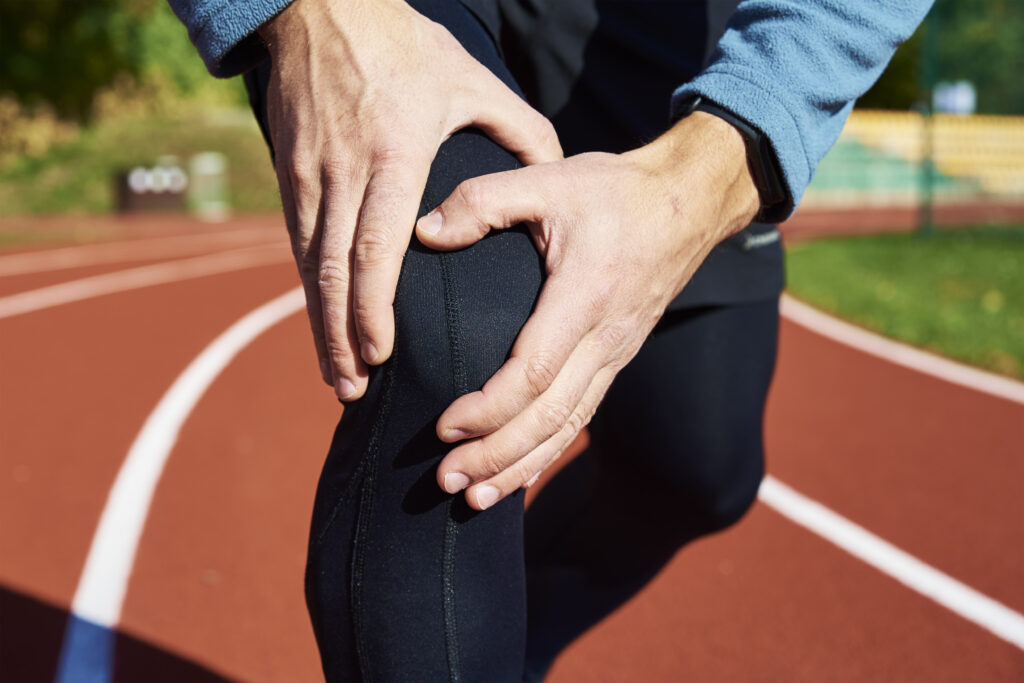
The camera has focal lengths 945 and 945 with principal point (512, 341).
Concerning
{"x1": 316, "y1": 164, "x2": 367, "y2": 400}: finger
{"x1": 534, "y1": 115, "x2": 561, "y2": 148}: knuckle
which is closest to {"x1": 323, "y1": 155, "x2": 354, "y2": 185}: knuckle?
{"x1": 316, "y1": 164, "x2": 367, "y2": 400}: finger

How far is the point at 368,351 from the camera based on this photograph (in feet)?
2.95

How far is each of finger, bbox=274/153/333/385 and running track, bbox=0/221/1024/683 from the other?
5.76ft

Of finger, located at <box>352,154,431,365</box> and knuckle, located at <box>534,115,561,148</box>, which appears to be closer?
finger, located at <box>352,154,431,365</box>

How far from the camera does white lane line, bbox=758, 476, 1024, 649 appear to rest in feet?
8.96

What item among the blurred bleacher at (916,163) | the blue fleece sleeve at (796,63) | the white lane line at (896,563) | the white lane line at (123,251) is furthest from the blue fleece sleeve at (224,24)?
the white lane line at (123,251)

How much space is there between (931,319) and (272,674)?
5937mm

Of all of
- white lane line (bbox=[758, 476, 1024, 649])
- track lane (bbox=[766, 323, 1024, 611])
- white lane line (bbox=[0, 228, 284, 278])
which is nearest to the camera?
white lane line (bbox=[758, 476, 1024, 649])

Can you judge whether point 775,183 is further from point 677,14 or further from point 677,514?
point 677,514

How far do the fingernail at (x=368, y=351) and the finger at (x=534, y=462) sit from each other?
16 centimetres

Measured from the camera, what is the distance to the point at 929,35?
42.2ft

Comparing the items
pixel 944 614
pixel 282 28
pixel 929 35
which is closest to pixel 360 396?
pixel 282 28

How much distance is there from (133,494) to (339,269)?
10.7ft

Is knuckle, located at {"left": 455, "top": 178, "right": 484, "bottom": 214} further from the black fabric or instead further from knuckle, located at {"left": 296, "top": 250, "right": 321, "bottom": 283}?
the black fabric

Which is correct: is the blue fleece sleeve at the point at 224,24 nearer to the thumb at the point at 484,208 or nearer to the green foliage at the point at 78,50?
the thumb at the point at 484,208
